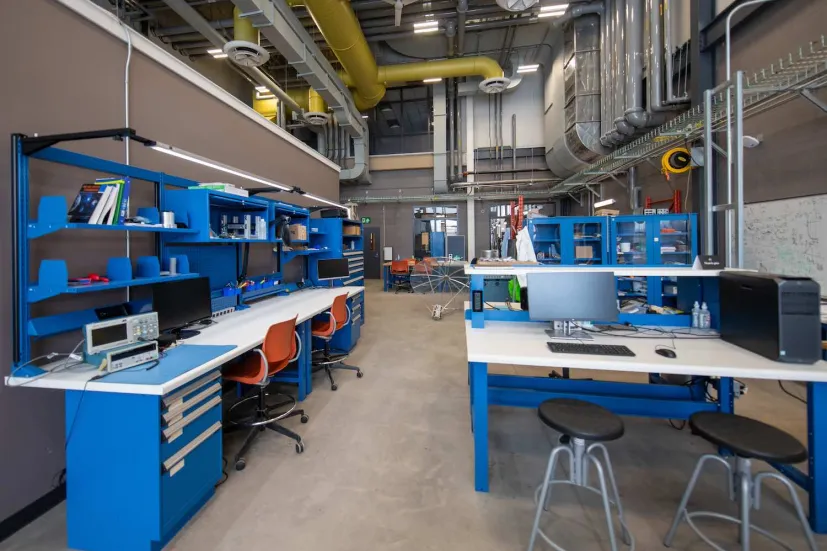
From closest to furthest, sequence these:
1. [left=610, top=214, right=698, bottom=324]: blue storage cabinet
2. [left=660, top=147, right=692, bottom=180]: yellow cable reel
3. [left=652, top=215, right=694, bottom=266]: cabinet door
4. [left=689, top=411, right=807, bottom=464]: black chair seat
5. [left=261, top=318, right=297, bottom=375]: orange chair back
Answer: [left=689, top=411, right=807, bottom=464]: black chair seat → [left=261, top=318, right=297, bottom=375]: orange chair back → [left=660, top=147, right=692, bottom=180]: yellow cable reel → [left=610, top=214, right=698, bottom=324]: blue storage cabinet → [left=652, top=215, right=694, bottom=266]: cabinet door

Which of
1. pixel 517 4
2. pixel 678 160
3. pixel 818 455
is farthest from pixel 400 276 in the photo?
pixel 818 455

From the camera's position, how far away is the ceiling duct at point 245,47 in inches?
167

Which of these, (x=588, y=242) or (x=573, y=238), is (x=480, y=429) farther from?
(x=588, y=242)

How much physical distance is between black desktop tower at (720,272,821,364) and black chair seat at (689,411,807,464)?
46 centimetres

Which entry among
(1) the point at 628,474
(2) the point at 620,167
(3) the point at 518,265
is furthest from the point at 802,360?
(2) the point at 620,167

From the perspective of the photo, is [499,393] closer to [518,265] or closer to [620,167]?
[518,265]

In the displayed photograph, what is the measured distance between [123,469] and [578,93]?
23.9 ft

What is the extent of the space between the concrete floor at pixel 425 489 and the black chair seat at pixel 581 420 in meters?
0.57

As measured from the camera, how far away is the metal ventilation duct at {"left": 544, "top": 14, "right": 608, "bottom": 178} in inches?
228

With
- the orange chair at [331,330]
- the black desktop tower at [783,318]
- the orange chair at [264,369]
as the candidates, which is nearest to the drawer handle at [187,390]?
the orange chair at [264,369]

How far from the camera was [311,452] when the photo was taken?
2232 mm

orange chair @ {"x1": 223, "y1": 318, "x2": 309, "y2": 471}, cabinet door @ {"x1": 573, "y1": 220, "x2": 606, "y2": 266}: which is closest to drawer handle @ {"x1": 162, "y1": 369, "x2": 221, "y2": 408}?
orange chair @ {"x1": 223, "y1": 318, "x2": 309, "y2": 471}

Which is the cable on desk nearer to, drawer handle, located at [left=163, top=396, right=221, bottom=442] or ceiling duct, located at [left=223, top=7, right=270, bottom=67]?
drawer handle, located at [left=163, top=396, right=221, bottom=442]

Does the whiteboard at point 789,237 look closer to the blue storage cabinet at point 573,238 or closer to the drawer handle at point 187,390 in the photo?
the blue storage cabinet at point 573,238
